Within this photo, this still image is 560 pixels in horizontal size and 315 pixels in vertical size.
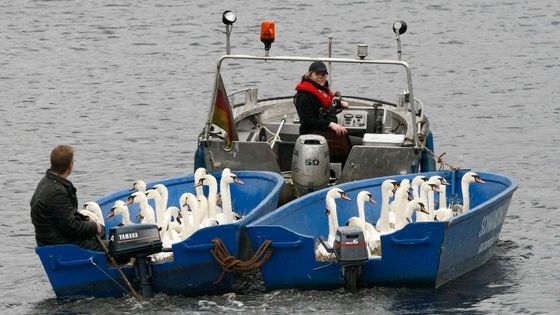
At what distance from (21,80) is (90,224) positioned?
60.8 feet

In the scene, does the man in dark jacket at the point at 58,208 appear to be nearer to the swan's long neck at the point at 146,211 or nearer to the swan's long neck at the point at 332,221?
the swan's long neck at the point at 146,211

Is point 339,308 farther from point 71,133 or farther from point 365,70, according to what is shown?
Result: point 365,70

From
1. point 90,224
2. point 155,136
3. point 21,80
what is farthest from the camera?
point 21,80

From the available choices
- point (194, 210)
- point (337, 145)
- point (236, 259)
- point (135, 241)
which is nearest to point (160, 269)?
point (135, 241)

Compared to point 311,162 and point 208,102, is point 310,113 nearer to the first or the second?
point 311,162

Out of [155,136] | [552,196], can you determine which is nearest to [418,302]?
[552,196]

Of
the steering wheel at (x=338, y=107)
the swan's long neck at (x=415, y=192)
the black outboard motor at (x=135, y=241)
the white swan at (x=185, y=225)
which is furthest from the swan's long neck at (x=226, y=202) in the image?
the steering wheel at (x=338, y=107)

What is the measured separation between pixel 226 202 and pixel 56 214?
2637mm

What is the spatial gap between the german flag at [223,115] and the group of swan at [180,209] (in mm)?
885

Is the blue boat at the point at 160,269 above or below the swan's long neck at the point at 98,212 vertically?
below

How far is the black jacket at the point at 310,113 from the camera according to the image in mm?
18625

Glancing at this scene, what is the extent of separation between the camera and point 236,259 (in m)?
15.5

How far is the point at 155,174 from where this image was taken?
2494 centimetres

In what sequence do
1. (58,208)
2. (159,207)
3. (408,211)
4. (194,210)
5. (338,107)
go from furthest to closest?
(338,107) < (159,207) < (194,210) < (408,211) < (58,208)
